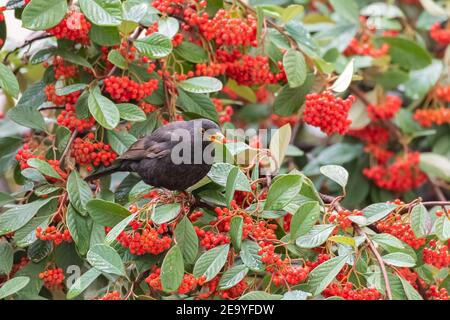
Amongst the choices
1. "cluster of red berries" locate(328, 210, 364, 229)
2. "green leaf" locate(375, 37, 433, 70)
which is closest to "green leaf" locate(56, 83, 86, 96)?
"cluster of red berries" locate(328, 210, 364, 229)

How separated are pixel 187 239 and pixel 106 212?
304mm

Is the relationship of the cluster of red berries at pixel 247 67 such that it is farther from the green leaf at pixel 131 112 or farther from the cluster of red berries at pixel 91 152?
the cluster of red berries at pixel 91 152

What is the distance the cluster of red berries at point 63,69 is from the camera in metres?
3.13

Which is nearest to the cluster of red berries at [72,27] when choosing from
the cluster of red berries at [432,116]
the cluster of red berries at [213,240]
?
the cluster of red berries at [213,240]

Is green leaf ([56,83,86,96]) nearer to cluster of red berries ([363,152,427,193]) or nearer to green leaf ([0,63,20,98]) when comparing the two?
green leaf ([0,63,20,98])

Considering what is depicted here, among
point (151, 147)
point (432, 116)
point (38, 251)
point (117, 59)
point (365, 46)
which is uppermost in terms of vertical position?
point (117, 59)

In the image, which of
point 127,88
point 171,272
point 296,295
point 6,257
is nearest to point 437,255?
point 296,295

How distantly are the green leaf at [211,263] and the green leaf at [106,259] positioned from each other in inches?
10.1

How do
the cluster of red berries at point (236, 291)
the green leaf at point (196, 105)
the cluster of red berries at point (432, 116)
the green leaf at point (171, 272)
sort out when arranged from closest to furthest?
the green leaf at point (171, 272)
the cluster of red berries at point (236, 291)
the green leaf at point (196, 105)
the cluster of red berries at point (432, 116)

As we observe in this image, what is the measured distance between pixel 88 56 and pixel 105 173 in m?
0.50

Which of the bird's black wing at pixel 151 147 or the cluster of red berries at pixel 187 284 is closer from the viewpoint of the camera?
the cluster of red berries at pixel 187 284

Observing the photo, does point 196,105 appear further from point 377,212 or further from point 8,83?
point 377,212

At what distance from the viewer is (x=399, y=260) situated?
8.21 ft
